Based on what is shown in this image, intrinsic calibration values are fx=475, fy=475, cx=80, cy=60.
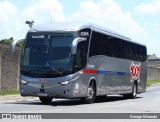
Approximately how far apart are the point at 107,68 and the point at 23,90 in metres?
5.57

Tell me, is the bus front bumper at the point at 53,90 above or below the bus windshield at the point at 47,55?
below

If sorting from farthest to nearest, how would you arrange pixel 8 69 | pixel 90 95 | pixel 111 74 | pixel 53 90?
1. pixel 8 69
2. pixel 111 74
3. pixel 90 95
4. pixel 53 90

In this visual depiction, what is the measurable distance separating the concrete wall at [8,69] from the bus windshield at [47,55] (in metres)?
A: 8.18

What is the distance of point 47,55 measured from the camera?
1970 cm

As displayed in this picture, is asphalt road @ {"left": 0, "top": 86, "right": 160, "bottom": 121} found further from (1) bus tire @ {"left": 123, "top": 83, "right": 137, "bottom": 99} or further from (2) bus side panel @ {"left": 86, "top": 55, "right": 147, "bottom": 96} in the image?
(1) bus tire @ {"left": 123, "top": 83, "right": 137, "bottom": 99}

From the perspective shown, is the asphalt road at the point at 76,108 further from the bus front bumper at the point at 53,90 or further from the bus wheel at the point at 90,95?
the bus front bumper at the point at 53,90

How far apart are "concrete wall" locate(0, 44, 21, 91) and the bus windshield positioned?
818cm

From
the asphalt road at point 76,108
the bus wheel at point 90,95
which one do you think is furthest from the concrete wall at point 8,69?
the bus wheel at point 90,95

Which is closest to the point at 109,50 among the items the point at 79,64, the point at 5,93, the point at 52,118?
the point at 79,64

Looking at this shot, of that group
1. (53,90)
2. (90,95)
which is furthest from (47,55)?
(90,95)

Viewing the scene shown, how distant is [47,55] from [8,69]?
Answer: 9.90 m

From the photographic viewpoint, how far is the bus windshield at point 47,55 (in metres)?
19.5

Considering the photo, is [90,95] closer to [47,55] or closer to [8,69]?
[47,55]

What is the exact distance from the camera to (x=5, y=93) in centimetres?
2819
